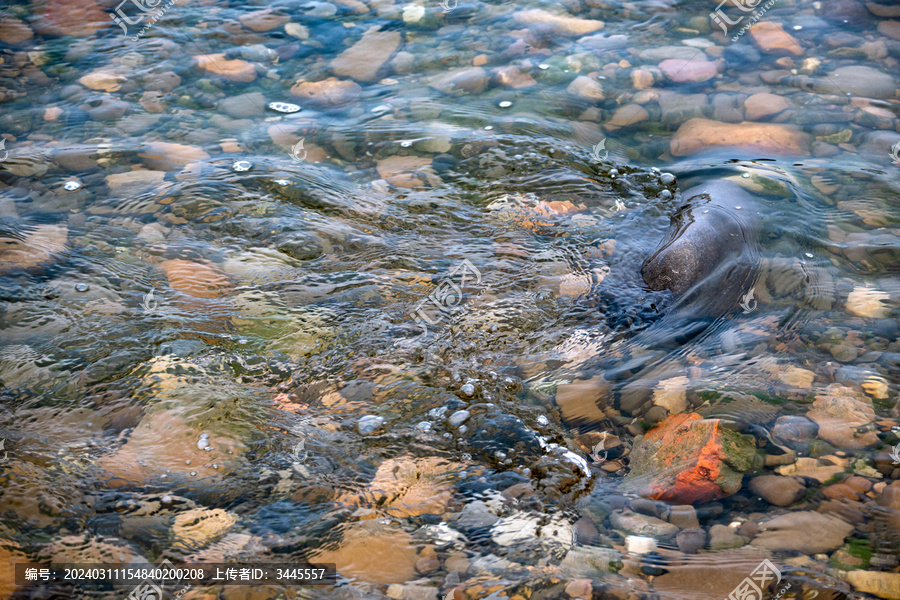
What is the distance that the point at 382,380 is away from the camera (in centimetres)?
283

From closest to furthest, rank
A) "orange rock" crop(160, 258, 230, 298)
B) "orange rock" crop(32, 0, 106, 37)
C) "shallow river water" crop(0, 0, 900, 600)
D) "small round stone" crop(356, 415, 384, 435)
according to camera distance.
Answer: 1. "shallow river water" crop(0, 0, 900, 600)
2. "small round stone" crop(356, 415, 384, 435)
3. "orange rock" crop(160, 258, 230, 298)
4. "orange rock" crop(32, 0, 106, 37)

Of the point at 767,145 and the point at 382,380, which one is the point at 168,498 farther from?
the point at 767,145

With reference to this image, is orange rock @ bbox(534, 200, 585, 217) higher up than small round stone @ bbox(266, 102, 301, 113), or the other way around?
small round stone @ bbox(266, 102, 301, 113)

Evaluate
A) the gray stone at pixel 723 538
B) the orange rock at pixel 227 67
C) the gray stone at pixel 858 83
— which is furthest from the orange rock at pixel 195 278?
the gray stone at pixel 858 83

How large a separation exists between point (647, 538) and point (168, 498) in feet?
6.46

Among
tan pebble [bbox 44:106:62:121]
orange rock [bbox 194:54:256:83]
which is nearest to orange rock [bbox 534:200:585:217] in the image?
orange rock [bbox 194:54:256:83]

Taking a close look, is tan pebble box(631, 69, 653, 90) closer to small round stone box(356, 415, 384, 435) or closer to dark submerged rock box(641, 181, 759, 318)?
dark submerged rock box(641, 181, 759, 318)

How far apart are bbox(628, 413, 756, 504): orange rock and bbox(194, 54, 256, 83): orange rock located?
4360mm

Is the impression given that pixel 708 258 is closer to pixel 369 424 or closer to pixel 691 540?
pixel 691 540

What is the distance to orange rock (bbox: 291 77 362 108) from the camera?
472cm

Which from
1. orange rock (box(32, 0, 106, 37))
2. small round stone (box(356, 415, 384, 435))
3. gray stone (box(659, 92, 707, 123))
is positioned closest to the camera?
small round stone (box(356, 415, 384, 435))

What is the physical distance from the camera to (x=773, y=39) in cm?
499

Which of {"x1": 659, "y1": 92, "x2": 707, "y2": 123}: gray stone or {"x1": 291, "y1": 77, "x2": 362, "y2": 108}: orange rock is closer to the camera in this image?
{"x1": 659, "y1": 92, "x2": 707, "y2": 123}: gray stone

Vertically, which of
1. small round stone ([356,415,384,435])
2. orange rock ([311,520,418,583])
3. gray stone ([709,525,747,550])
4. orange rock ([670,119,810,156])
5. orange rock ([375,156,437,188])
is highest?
orange rock ([670,119,810,156])
